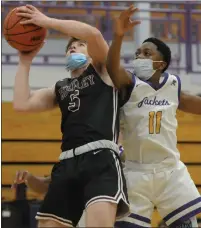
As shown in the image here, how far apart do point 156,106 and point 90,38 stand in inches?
25.9

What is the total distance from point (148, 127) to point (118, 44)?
1.92ft

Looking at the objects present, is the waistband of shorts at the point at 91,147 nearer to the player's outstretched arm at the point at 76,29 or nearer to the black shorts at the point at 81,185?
the black shorts at the point at 81,185

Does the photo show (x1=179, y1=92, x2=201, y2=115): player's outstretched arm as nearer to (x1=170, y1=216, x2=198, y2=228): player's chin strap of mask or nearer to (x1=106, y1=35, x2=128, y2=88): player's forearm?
(x1=106, y1=35, x2=128, y2=88): player's forearm

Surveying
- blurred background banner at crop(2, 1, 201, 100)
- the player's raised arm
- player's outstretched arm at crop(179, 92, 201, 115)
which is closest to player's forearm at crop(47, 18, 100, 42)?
the player's raised arm

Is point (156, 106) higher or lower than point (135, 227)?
higher

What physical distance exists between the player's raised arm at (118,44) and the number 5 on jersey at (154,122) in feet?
0.98

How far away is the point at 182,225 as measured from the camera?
3.45 metres

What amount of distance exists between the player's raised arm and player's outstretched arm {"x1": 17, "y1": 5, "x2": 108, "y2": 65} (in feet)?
0.21

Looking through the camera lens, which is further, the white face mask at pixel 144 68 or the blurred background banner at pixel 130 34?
the blurred background banner at pixel 130 34

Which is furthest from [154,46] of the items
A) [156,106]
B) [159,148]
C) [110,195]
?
[110,195]

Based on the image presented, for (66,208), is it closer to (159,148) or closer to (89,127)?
(89,127)

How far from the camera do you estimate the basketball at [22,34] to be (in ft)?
10.5

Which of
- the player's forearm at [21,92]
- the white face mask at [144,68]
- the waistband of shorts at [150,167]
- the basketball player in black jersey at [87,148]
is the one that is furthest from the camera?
the white face mask at [144,68]

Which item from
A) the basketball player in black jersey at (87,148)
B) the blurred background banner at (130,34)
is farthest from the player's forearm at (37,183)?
the blurred background banner at (130,34)
